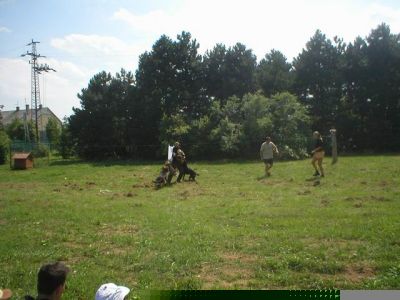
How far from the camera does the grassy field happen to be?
658 cm

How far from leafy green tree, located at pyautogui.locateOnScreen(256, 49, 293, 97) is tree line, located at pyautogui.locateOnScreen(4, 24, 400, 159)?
99mm

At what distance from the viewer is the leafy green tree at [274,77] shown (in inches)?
1681

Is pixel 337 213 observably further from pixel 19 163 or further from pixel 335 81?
pixel 335 81

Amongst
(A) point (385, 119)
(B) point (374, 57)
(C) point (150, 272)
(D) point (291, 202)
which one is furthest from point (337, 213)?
Answer: (B) point (374, 57)

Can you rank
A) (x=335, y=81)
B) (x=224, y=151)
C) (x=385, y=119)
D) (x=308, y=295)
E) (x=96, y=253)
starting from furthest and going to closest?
(x=335, y=81)
(x=385, y=119)
(x=224, y=151)
(x=96, y=253)
(x=308, y=295)

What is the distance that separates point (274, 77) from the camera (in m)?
43.1

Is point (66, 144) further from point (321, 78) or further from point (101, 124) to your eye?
point (321, 78)

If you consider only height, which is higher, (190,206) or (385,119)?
(385,119)

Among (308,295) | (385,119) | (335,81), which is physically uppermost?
(335,81)

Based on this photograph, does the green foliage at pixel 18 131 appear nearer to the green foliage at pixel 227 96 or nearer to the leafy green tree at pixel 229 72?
the green foliage at pixel 227 96

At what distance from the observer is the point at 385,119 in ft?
125

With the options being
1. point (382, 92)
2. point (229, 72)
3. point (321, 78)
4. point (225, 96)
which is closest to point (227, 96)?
point (225, 96)

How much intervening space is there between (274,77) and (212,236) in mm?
35984

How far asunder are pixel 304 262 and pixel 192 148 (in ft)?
91.3
